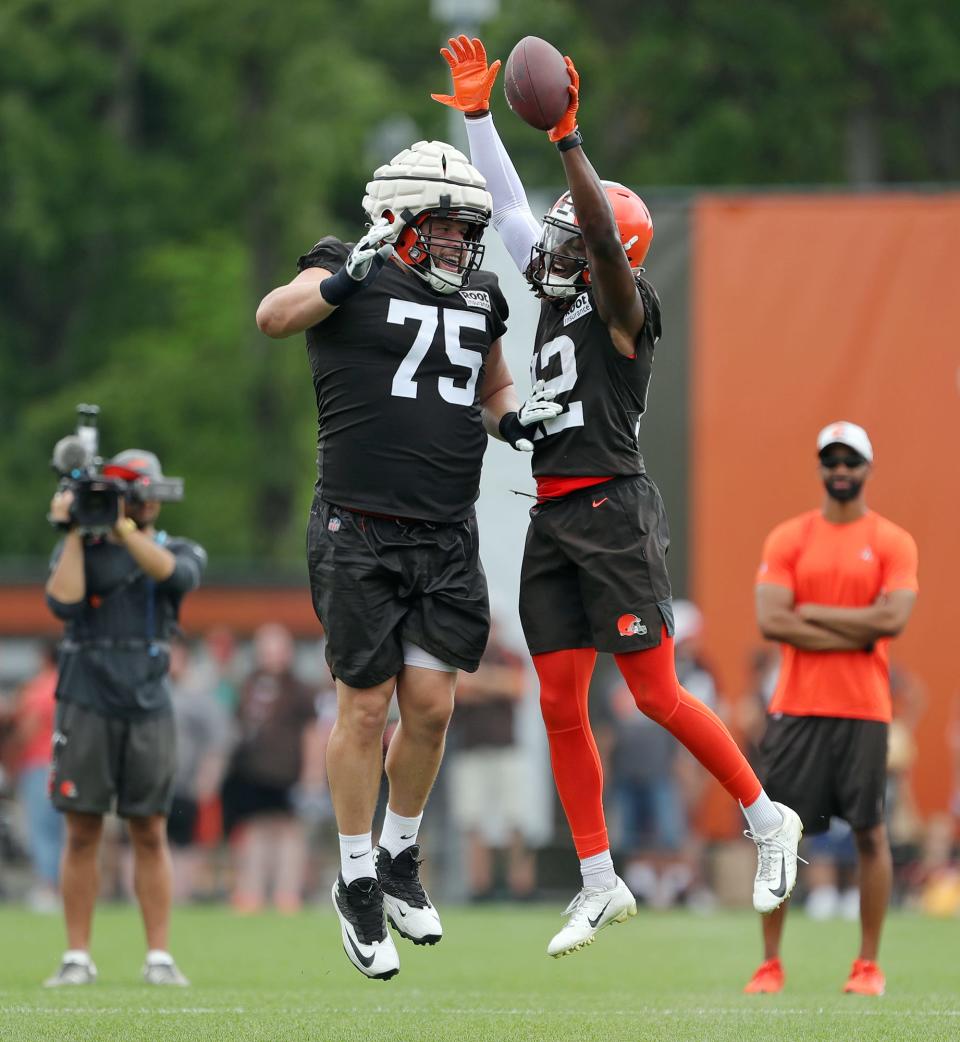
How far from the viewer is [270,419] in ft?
98.0

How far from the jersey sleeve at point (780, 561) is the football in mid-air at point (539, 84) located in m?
3.24

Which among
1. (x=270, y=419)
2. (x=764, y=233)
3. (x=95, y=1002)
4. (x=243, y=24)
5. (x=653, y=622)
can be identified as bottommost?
(x=95, y=1002)

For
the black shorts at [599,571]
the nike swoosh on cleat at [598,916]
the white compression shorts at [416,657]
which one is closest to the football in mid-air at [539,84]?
the black shorts at [599,571]

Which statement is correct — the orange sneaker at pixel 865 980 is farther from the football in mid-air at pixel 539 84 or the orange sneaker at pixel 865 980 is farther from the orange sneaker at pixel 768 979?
the football in mid-air at pixel 539 84

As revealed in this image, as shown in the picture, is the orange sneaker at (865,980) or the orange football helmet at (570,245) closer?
the orange football helmet at (570,245)

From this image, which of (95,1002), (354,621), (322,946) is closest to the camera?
(354,621)

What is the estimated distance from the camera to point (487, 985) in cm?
978

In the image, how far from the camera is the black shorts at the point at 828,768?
9141 millimetres

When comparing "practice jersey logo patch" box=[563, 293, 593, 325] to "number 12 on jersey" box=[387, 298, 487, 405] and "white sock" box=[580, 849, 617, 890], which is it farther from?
"white sock" box=[580, 849, 617, 890]

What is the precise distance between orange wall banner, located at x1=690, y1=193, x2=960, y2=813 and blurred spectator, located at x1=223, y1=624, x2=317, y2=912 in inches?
122

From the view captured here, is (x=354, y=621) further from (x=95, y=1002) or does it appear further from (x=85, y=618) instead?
(x=85, y=618)

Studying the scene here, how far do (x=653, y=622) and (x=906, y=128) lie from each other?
76.6ft

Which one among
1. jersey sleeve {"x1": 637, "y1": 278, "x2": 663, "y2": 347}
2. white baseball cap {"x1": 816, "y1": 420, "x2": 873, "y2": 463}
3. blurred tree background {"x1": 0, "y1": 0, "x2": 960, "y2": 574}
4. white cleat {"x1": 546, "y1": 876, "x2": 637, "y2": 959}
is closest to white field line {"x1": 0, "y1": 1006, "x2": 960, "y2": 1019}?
white cleat {"x1": 546, "y1": 876, "x2": 637, "y2": 959}

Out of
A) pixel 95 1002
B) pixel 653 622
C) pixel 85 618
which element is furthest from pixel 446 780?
pixel 653 622
